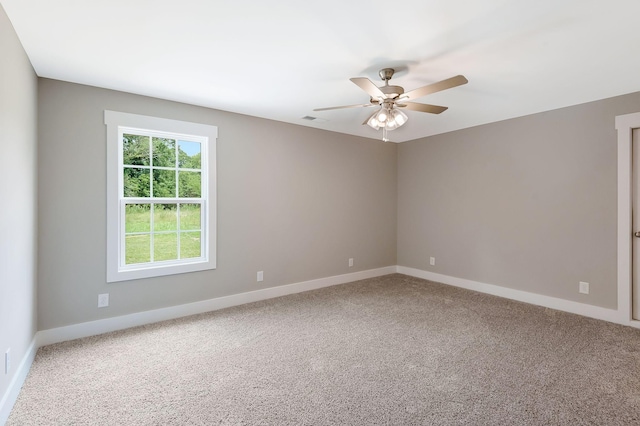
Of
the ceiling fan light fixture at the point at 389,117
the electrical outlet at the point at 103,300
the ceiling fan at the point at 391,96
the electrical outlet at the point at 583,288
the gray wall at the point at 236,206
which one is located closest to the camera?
the ceiling fan at the point at 391,96

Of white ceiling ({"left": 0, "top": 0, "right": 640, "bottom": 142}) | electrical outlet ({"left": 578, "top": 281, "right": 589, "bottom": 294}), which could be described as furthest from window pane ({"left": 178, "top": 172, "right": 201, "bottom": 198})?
electrical outlet ({"left": 578, "top": 281, "right": 589, "bottom": 294})

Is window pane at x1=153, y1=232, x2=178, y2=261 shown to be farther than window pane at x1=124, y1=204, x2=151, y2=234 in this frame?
Yes

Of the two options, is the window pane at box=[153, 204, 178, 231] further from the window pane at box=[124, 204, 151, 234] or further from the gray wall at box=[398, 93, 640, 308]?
the gray wall at box=[398, 93, 640, 308]

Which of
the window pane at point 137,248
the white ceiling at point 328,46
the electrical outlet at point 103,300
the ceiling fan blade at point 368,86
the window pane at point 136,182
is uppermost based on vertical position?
the white ceiling at point 328,46

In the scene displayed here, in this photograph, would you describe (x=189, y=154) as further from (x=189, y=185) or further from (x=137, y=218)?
(x=137, y=218)

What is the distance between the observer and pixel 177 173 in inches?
144

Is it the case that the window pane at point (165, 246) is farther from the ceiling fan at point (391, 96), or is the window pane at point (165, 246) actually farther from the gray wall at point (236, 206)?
the ceiling fan at point (391, 96)

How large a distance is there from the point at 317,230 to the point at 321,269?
59cm

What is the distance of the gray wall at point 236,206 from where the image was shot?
292 cm

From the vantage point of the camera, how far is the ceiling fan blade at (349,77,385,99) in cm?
229

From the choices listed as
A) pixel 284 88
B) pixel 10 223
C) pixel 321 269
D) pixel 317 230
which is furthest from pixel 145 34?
pixel 321 269

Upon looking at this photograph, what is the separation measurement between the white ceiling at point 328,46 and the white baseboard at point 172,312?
225cm

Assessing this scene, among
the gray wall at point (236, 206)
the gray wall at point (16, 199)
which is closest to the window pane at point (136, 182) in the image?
the gray wall at point (236, 206)

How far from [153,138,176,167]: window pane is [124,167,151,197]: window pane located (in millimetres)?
169
